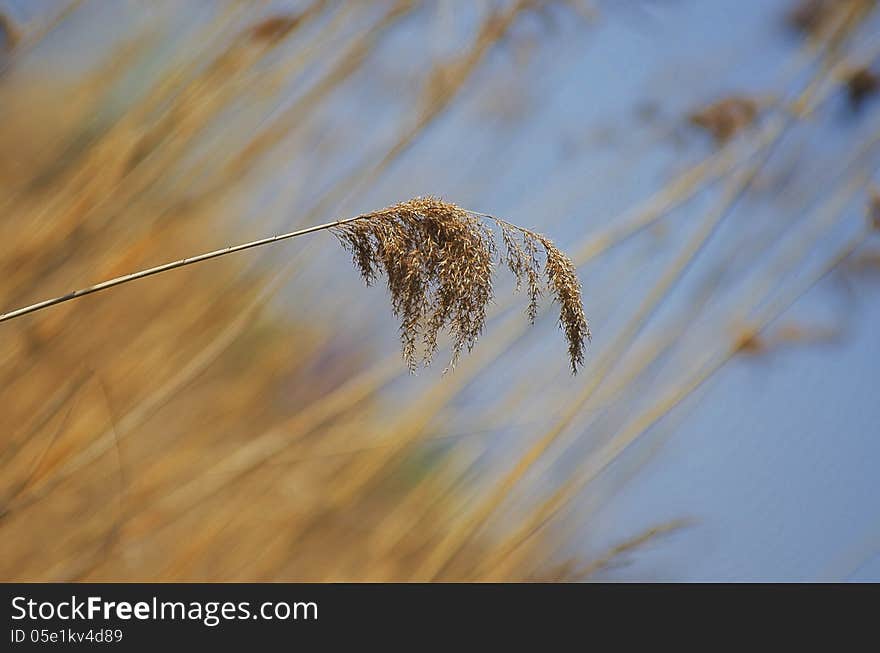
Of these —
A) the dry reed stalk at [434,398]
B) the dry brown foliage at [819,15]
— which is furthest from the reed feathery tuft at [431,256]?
the dry brown foliage at [819,15]

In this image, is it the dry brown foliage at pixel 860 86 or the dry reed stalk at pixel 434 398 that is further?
the dry brown foliage at pixel 860 86

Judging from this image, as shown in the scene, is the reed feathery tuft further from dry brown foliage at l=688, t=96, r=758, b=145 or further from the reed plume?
dry brown foliage at l=688, t=96, r=758, b=145

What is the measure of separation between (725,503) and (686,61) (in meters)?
1.22

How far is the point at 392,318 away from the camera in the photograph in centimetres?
259

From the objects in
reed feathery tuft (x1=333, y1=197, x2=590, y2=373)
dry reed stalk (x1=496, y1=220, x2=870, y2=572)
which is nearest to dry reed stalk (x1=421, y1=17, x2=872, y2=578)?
dry reed stalk (x1=496, y1=220, x2=870, y2=572)

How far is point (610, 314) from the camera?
2.83m

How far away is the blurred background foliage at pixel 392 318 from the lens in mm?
2320

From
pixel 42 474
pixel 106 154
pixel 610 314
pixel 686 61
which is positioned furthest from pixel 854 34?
pixel 42 474

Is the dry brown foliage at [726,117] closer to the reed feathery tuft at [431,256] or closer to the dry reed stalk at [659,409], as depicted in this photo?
the dry reed stalk at [659,409]

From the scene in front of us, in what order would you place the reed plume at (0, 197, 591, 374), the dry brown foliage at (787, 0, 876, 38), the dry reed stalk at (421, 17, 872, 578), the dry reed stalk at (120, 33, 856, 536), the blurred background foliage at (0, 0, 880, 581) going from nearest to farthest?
1. the reed plume at (0, 197, 591, 374)
2. the blurred background foliage at (0, 0, 880, 581)
3. the dry reed stalk at (120, 33, 856, 536)
4. the dry reed stalk at (421, 17, 872, 578)
5. the dry brown foliage at (787, 0, 876, 38)

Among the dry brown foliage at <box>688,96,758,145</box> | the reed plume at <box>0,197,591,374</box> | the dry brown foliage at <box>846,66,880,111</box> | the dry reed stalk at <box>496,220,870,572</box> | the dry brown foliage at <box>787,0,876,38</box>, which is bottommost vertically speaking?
the reed plume at <box>0,197,591,374</box>

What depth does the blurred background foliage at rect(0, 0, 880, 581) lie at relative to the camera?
7.61 ft

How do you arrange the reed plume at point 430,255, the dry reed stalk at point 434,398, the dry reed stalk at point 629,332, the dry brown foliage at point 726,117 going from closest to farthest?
the reed plume at point 430,255
the dry reed stalk at point 434,398
the dry reed stalk at point 629,332
the dry brown foliage at point 726,117
